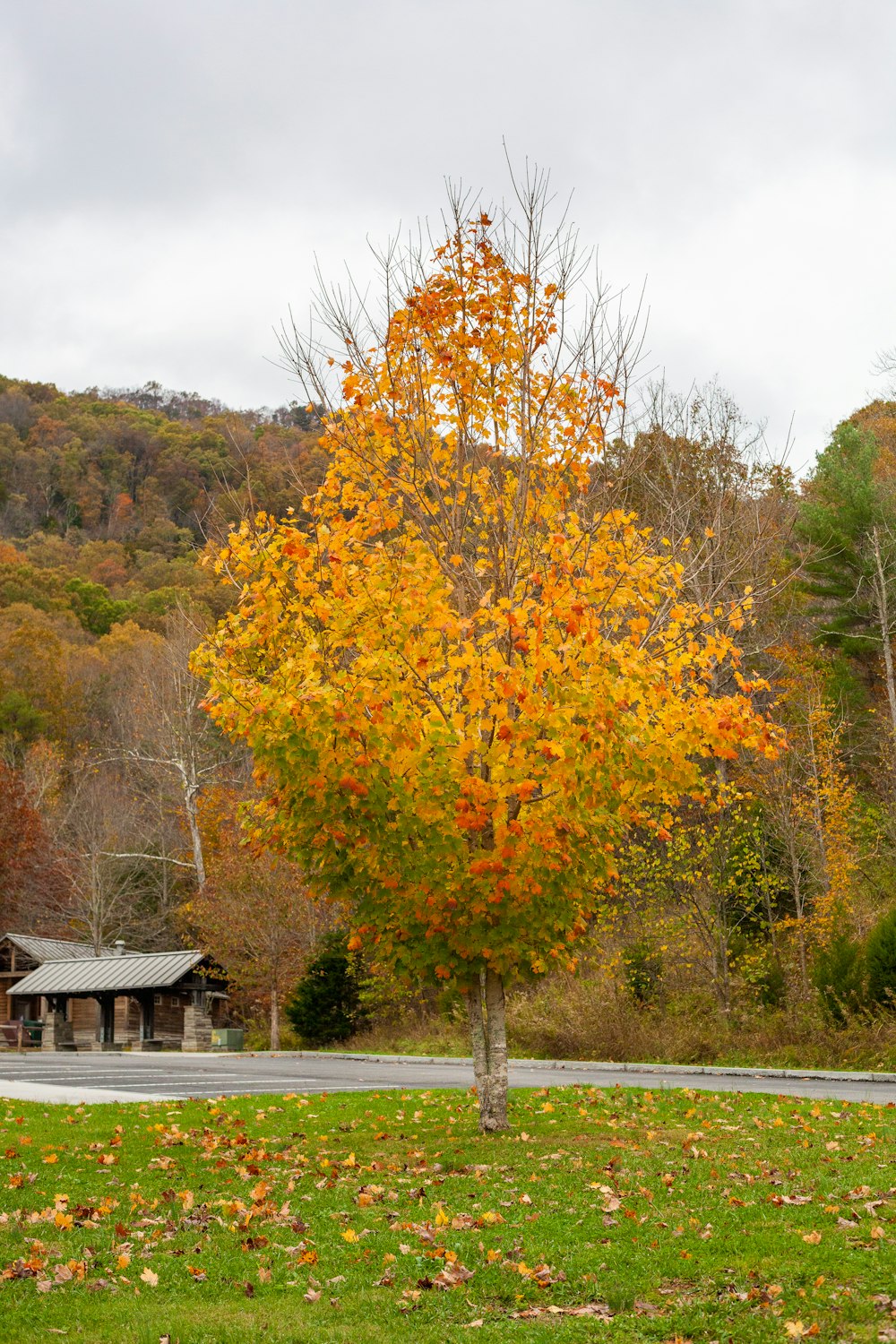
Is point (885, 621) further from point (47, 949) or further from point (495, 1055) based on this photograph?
point (47, 949)

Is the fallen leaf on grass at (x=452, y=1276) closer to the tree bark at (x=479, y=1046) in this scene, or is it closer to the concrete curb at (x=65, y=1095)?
the tree bark at (x=479, y=1046)

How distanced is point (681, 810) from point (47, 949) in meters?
24.7

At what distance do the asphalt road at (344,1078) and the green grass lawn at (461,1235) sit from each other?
5.41 metres

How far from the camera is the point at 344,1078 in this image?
20.2 metres

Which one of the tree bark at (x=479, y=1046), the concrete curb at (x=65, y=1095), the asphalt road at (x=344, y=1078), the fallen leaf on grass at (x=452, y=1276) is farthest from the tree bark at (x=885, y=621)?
the fallen leaf on grass at (x=452, y=1276)

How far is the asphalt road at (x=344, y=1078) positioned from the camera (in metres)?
16.2

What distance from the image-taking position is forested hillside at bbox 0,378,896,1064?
18922mm

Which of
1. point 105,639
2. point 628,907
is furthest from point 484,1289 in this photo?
point 105,639

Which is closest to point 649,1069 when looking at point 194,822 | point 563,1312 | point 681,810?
point 681,810

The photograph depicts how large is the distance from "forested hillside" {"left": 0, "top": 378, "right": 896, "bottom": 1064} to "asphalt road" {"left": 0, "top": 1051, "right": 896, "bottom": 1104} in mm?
1517

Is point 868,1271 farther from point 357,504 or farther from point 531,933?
point 357,504

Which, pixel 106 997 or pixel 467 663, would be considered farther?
pixel 106 997

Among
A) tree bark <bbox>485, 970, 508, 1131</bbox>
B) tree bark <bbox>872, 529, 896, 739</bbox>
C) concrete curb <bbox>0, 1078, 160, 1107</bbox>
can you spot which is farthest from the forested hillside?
concrete curb <bbox>0, 1078, 160, 1107</bbox>

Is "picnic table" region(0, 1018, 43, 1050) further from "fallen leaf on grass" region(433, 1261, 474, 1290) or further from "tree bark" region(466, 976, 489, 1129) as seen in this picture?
"fallen leaf on grass" region(433, 1261, 474, 1290)
